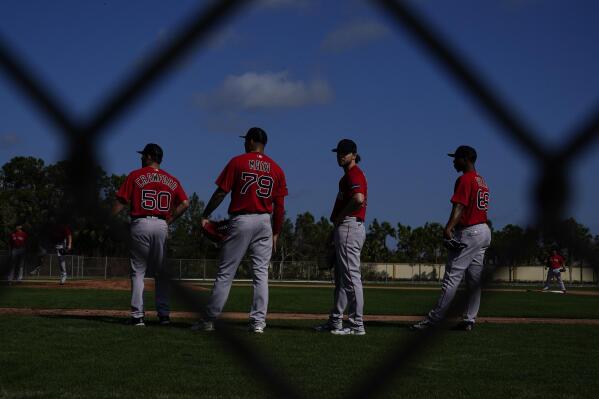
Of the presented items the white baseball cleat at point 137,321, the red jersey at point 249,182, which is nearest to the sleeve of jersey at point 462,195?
the red jersey at point 249,182

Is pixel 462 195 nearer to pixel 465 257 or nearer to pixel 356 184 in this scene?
pixel 465 257

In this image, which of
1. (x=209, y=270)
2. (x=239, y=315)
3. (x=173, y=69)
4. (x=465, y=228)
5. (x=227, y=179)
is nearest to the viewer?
(x=173, y=69)

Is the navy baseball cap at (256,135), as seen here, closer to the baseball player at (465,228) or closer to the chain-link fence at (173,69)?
the baseball player at (465,228)

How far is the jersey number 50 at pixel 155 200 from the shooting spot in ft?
21.8

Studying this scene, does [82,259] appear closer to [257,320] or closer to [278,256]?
[278,256]

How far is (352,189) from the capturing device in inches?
246

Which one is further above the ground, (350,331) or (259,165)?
(259,165)

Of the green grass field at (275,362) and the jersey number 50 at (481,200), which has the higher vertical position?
the jersey number 50 at (481,200)

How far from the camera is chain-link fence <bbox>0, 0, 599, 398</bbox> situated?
864 mm

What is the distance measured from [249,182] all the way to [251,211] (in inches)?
10.2

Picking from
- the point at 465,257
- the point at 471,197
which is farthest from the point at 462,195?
the point at 465,257

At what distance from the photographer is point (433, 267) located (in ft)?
191

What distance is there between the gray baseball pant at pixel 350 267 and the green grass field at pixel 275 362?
0.34m

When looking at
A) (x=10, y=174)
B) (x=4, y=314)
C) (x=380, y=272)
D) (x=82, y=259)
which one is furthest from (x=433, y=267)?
(x=10, y=174)
